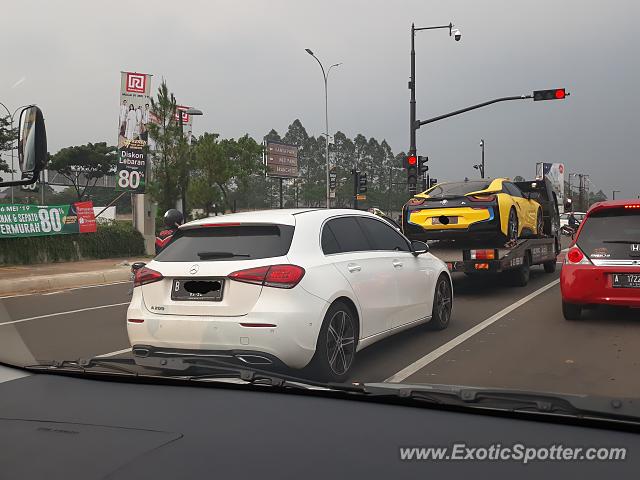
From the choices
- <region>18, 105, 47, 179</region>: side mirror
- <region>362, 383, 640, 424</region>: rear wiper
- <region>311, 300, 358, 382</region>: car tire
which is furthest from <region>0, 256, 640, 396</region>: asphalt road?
<region>362, 383, 640, 424</region>: rear wiper

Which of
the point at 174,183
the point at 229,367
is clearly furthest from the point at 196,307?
the point at 174,183

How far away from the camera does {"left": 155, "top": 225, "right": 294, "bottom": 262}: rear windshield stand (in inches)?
203

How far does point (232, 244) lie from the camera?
207 inches

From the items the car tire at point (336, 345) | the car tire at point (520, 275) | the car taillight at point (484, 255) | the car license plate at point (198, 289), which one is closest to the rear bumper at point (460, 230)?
the car taillight at point (484, 255)

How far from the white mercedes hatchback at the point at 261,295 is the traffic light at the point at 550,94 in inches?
754

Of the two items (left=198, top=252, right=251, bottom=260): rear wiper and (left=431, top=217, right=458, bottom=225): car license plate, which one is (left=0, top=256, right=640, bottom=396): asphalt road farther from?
(left=198, top=252, right=251, bottom=260): rear wiper

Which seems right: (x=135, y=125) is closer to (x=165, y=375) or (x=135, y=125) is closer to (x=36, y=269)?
(x=36, y=269)

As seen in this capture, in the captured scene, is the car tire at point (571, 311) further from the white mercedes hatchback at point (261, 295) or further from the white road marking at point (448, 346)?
the white mercedes hatchback at point (261, 295)

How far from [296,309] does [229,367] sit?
1479mm

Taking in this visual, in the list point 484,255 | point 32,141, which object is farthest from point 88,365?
point 484,255

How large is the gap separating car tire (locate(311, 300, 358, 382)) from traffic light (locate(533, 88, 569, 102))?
19.7 meters

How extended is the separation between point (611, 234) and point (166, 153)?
18849 millimetres

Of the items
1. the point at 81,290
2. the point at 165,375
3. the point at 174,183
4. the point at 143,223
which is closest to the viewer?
the point at 165,375

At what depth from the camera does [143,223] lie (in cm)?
2639
